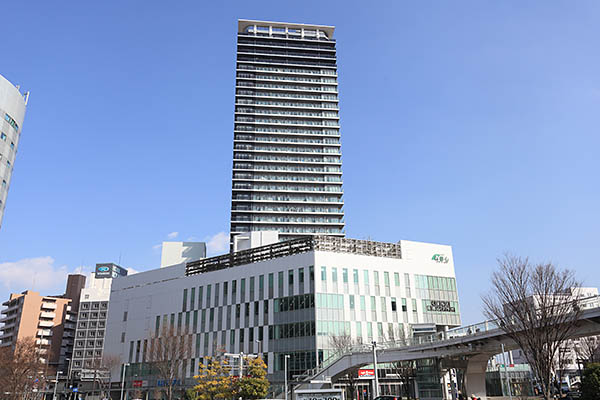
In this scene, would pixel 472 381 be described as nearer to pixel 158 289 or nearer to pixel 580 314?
pixel 580 314

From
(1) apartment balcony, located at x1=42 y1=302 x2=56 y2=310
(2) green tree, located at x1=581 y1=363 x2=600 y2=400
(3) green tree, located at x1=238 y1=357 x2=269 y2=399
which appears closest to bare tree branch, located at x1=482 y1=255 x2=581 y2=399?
(2) green tree, located at x1=581 y1=363 x2=600 y2=400

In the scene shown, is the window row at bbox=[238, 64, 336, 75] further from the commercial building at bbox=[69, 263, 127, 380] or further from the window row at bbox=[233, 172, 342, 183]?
the commercial building at bbox=[69, 263, 127, 380]

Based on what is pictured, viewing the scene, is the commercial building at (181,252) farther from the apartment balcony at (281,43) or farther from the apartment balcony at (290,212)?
the apartment balcony at (281,43)

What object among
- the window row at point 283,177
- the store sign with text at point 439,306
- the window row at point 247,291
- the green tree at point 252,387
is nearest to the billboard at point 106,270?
the window row at point 283,177

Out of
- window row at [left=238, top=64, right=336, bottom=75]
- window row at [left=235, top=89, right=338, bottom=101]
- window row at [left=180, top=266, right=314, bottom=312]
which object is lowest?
window row at [left=180, top=266, right=314, bottom=312]

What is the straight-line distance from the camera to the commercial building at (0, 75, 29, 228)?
78.4 metres

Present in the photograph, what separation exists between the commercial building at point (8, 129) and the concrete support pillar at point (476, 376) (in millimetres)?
72272

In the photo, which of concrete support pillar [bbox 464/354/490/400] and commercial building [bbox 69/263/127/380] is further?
commercial building [bbox 69/263/127/380]

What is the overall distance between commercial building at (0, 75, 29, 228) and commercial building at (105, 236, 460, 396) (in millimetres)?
32211

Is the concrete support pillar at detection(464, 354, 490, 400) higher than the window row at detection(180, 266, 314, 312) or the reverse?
the reverse

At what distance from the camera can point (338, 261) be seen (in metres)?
73.2

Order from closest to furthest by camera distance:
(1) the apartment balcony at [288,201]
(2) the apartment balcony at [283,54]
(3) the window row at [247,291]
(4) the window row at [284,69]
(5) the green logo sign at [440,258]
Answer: (3) the window row at [247,291] → (5) the green logo sign at [440,258] → (1) the apartment balcony at [288,201] → (4) the window row at [284,69] → (2) the apartment balcony at [283,54]

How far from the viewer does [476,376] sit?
48.3 m

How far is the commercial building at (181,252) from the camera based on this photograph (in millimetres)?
111125
